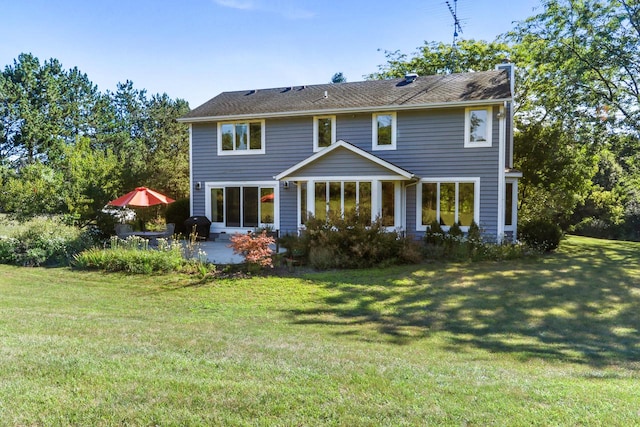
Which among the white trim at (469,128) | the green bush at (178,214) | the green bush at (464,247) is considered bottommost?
the green bush at (464,247)

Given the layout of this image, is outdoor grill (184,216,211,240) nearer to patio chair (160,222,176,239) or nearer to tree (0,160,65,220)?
patio chair (160,222,176,239)

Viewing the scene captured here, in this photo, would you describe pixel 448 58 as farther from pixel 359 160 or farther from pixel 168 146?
pixel 168 146

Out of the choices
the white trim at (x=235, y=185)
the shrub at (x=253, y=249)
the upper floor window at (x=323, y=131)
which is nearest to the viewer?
the shrub at (x=253, y=249)

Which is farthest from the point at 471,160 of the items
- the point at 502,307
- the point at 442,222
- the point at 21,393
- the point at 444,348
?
the point at 21,393

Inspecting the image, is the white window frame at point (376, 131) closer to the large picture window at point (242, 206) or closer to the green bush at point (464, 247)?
the green bush at point (464, 247)

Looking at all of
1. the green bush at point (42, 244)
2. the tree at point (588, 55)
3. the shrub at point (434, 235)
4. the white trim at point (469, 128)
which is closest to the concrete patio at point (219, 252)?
the green bush at point (42, 244)

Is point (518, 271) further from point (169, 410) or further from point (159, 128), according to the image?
point (159, 128)

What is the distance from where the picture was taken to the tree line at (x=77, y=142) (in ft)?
52.1

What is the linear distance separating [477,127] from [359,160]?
14.5ft

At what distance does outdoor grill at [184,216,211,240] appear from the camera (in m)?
17.6

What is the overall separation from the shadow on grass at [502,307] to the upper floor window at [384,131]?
594 cm

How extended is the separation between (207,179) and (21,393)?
15555 millimetres

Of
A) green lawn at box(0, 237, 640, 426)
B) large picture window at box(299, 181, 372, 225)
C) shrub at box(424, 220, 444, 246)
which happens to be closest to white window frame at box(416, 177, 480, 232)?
shrub at box(424, 220, 444, 246)

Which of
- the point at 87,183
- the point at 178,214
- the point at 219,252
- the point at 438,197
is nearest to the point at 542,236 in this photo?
the point at 438,197
